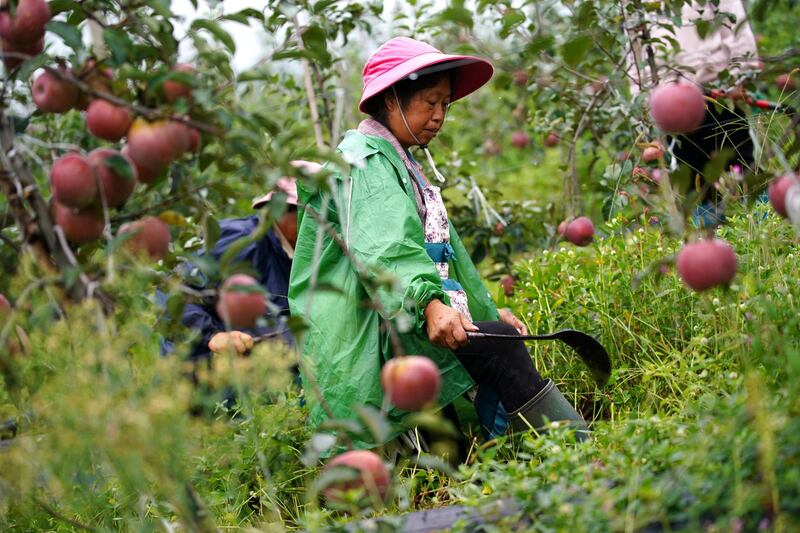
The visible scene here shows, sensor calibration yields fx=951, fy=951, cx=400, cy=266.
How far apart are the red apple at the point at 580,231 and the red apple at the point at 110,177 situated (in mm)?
2022

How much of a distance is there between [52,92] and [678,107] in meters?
1.05

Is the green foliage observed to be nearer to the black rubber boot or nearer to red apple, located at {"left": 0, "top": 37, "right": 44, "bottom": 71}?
red apple, located at {"left": 0, "top": 37, "right": 44, "bottom": 71}

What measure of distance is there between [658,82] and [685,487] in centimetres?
218

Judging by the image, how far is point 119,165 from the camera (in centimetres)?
144

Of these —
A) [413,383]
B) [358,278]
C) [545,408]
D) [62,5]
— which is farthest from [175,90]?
[545,408]

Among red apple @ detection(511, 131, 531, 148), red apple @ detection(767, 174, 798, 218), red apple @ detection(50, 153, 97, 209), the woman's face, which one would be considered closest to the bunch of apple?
red apple @ detection(50, 153, 97, 209)

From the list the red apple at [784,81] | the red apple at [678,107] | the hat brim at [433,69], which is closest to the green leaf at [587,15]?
the hat brim at [433,69]

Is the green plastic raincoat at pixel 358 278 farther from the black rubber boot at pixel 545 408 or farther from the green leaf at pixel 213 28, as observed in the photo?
the green leaf at pixel 213 28

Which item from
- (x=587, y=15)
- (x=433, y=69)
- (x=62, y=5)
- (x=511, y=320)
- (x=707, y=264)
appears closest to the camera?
(x=707, y=264)

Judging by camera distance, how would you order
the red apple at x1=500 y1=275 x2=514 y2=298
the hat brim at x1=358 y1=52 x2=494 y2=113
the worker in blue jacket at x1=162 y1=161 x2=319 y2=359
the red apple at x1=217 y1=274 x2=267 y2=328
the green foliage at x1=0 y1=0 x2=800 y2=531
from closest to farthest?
1. the green foliage at x1=0 y1=0 x2=800 y2=531
2. the red apple at x1=217 y1=274 x2=267 y2=328
3. the hat brim at x1=358 y1=52 x2=494 y2=113
4. the worker in blue jacket at x1=162 y1=161 x2=319 y2=359
5. the red apple at x1=500 y1=275 x2=514 y2=298

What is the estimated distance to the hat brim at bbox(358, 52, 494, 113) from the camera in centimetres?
250

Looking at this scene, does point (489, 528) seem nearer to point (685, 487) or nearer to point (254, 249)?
point (685, 487)

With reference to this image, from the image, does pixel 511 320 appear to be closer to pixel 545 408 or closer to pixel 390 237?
pixel 545 408

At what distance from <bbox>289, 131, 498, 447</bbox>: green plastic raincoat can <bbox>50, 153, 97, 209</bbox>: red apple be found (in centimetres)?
90
